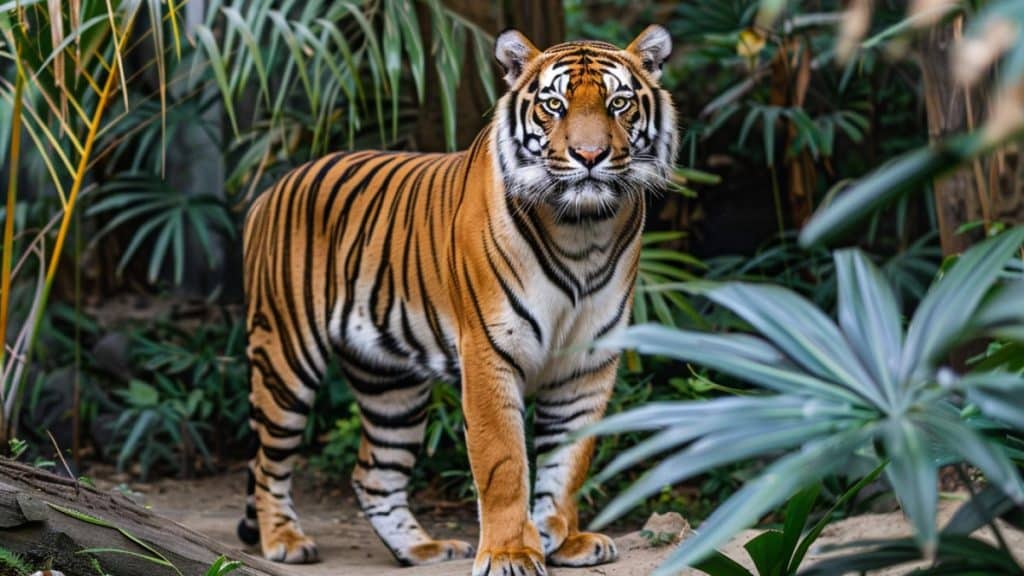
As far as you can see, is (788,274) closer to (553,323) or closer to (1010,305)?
(553,323)

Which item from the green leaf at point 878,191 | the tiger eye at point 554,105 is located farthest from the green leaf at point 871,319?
the tiger eye at point 554,105

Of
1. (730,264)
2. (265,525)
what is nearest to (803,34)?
(730,264)

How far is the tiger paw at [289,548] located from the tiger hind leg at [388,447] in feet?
0.84

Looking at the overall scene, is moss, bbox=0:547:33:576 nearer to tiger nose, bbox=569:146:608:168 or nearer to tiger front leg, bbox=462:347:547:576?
tiger front leg, bbox=462:347:547:576

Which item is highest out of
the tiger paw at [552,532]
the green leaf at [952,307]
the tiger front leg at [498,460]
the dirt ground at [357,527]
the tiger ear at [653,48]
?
the tiger ear at [653,48]

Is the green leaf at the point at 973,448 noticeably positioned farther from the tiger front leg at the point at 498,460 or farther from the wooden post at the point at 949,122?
the wooden post at the point at 949,122

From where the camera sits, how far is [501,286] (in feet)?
11.9

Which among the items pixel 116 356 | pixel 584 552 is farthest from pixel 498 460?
pixel 116 356

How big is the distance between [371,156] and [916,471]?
335cm

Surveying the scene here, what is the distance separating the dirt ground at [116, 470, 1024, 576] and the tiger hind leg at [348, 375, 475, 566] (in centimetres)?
17

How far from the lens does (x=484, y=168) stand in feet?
12.6

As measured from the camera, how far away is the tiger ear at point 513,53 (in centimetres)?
375

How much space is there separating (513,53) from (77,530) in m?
1.82

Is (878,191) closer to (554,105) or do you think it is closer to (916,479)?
(916,479)
